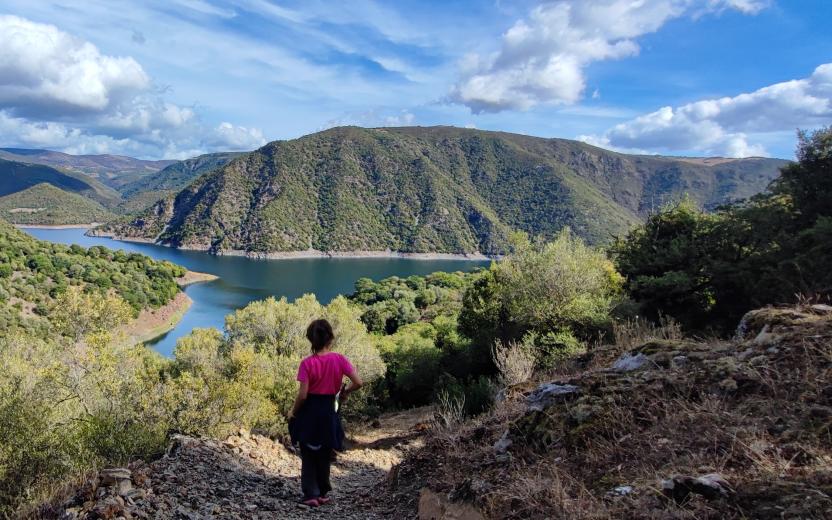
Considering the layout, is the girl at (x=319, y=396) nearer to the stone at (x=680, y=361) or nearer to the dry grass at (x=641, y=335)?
the stone at (x=680, y=361)

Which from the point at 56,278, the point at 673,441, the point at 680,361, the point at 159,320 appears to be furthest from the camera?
the point at 159,320

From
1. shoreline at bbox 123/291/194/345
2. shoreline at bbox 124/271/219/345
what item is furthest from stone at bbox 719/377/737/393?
shoreline at bbox 123/291/194/345

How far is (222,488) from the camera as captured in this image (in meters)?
5.27

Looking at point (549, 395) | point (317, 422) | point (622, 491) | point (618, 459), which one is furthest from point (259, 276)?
point (622, 491)

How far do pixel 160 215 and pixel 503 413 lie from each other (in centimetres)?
21694

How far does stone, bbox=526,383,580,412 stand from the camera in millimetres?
4950

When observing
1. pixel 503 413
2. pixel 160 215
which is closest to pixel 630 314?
pixel 503 413

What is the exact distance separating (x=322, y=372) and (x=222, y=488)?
1.78 meters

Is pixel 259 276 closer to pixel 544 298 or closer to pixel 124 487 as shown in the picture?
pixel 544 298

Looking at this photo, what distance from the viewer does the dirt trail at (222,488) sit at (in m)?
4.33

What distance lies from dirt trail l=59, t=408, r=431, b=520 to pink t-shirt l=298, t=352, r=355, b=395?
1294 mm

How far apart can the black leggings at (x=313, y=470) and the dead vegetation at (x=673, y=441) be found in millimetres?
933

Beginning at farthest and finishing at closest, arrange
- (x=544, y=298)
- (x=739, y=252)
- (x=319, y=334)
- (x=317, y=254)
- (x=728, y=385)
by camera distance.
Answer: (x=317, y=254), (x=544, y=298), (x=739, y=252), (x=319, y=334), (x=728, y=385)

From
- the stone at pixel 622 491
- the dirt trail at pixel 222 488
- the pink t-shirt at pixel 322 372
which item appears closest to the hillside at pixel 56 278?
the dirt trail at pixel 222 488
